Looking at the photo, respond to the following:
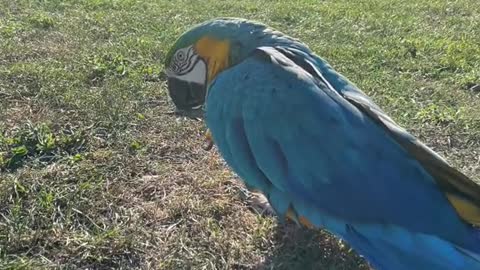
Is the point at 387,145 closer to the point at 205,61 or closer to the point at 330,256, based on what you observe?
the point at 330,256

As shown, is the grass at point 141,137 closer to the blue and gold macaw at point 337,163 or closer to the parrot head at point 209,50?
the blue and gold macaw at point 337,163

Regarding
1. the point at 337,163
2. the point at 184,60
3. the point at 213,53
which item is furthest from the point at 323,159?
the point at 184,60

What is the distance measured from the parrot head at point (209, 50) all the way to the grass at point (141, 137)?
505 millimetres

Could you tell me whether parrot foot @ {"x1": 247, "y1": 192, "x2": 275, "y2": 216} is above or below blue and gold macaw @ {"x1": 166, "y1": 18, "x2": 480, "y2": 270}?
below

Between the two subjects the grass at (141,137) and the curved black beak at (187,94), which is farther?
the curved black beak at (187,94)

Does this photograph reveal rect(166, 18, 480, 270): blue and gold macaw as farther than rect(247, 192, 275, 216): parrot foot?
No

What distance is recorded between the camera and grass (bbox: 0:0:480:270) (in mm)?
2723

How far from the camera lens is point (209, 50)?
2781 mm

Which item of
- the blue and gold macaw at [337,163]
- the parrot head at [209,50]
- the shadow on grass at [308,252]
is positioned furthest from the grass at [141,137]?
the parrot head at [209,50]

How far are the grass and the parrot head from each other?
505 mm

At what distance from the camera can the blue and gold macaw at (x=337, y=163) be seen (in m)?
2.15

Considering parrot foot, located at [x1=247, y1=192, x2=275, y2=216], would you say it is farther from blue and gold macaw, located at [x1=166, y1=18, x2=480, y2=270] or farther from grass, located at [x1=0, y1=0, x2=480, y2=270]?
blue and gold macaw, located at [x1=166, y1=18, x2=480, y2=270]

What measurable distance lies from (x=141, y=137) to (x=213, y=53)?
906 mm

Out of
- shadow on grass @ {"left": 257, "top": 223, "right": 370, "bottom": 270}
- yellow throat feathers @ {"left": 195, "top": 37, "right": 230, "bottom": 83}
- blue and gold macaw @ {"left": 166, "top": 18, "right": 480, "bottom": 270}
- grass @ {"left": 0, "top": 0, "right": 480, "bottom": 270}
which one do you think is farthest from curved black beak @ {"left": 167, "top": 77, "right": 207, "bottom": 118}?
shadow on grass @ {"left": 257, "top": 223, "right": 370, "bottom": 270}
